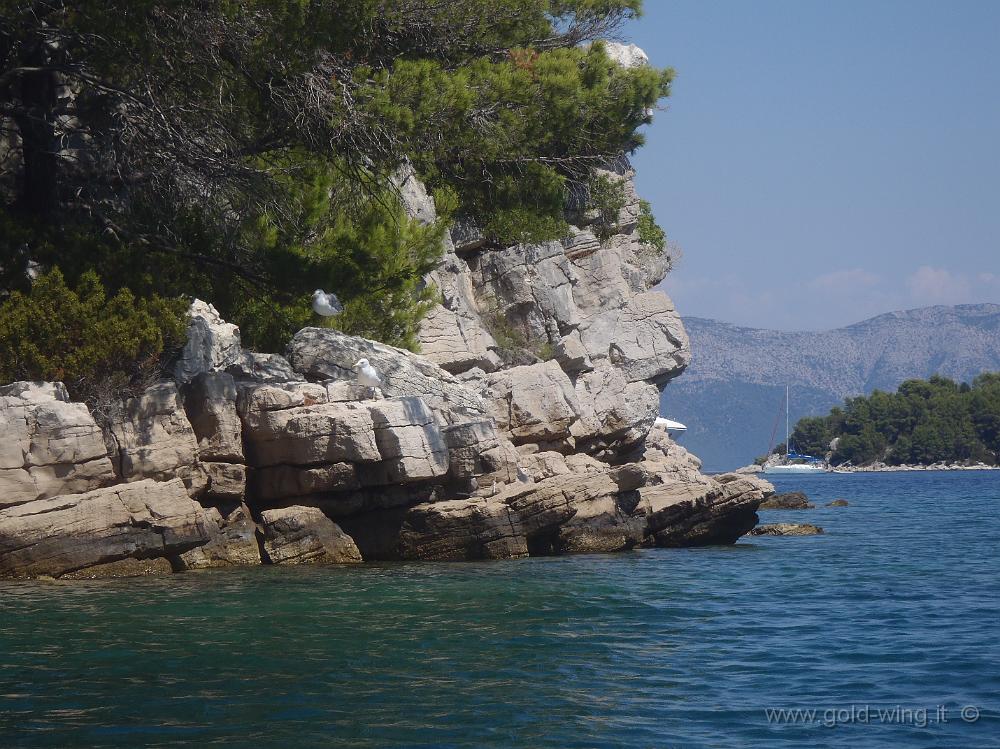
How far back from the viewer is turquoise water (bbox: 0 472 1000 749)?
8625 millimetres

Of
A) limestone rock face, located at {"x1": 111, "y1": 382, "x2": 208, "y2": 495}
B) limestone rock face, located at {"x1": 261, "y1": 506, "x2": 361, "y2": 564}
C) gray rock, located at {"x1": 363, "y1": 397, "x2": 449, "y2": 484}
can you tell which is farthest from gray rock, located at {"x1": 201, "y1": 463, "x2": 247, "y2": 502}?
gray rock, located at {"x1": 363, "y1": 397, "x2": 449, "y2": 484}

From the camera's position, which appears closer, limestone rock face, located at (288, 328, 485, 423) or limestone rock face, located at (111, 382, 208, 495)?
limestone rock face, located at (111, 382, 208, 495)

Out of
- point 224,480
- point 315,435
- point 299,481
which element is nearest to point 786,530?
point 299,481

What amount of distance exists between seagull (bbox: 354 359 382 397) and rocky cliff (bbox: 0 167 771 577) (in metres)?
0.15

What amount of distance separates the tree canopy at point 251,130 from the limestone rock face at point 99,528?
9.51 ft

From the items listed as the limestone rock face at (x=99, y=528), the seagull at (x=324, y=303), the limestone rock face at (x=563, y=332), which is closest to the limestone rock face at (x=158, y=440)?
the limestone rock face at (x=99, y=528)

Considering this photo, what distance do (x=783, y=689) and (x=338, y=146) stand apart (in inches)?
374

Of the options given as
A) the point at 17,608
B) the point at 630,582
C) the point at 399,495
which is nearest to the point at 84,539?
the point at 17,608

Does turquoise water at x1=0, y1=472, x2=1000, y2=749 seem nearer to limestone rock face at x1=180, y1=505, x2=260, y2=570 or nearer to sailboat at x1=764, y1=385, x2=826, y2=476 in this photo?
limestone rock face at x1=180, y1=505, x2=260, y2=570

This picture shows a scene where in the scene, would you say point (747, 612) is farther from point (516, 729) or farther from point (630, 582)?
point (516, 729)

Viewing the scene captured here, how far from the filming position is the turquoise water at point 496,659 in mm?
8625

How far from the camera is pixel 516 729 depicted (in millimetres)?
8617

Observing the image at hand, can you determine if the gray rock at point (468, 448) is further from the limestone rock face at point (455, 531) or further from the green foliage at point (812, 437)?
the green foliage at point (812, 437)

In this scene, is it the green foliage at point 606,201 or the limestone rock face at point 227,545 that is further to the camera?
the green foliage at point 606,201
